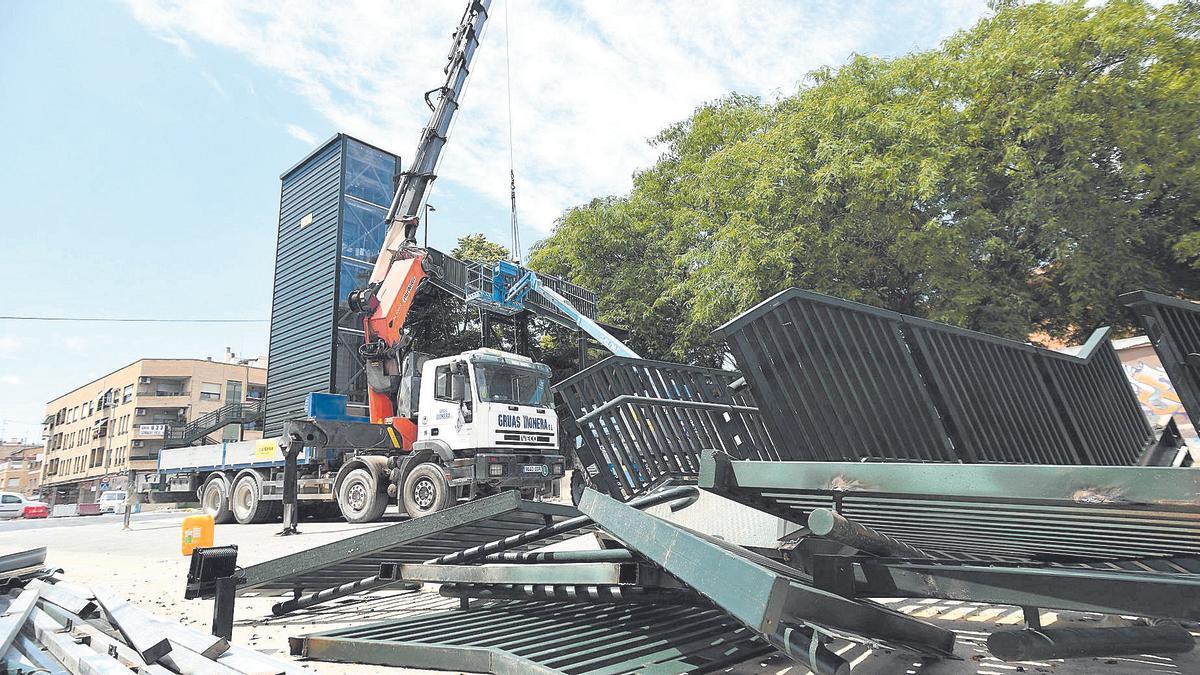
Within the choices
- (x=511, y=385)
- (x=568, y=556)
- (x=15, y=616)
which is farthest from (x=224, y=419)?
(x=568, y=556)

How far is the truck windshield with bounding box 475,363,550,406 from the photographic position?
39.6ft

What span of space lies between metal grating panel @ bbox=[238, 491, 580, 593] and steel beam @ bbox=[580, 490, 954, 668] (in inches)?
63.8

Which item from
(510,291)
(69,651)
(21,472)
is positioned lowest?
(69,651)

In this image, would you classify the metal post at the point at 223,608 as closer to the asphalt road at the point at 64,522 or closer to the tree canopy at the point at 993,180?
the tree canopy at the point at 993,180

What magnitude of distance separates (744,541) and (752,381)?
837 millimetres

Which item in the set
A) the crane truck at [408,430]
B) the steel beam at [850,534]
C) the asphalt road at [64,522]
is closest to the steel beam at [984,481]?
the steel beam at [850,534]

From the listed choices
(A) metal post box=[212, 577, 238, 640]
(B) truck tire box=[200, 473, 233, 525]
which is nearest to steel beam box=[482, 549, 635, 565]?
(A) metal post box=[212, 577, 238, 640]

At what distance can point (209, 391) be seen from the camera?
221 feet

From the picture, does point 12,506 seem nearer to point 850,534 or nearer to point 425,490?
point 425,490

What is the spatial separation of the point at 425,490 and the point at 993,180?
43.8 ft

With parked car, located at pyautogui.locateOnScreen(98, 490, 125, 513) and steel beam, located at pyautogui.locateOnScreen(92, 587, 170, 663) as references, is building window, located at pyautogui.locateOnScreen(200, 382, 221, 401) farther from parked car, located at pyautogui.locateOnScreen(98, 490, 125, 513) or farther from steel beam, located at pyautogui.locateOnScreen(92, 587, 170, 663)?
steel beam, located at pyautogui.locateOnScreen(92, 587, 170, 663)

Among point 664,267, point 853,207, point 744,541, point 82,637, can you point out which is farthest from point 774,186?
point 82,637

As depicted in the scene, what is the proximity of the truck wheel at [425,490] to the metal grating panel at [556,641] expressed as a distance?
771 centimetres

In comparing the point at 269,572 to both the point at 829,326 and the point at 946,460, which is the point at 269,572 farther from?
the point at 946,460
